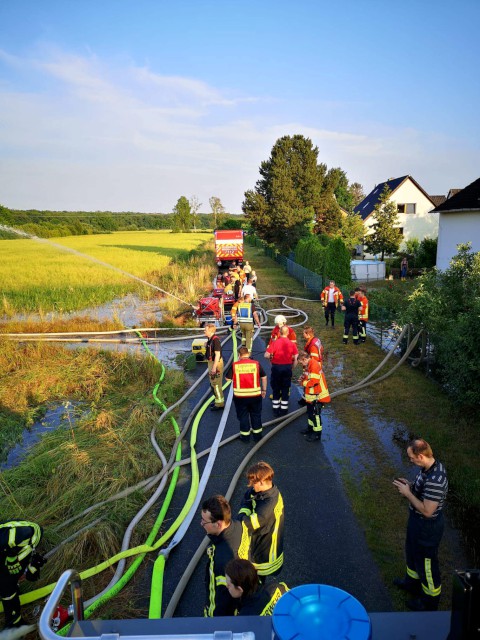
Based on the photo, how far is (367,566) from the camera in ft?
14.8

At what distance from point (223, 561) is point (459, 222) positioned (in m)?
23.2

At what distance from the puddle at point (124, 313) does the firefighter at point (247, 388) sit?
9.01m

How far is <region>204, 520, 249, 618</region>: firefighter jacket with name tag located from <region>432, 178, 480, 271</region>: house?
21.0 m

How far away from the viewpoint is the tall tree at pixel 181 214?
357 feet

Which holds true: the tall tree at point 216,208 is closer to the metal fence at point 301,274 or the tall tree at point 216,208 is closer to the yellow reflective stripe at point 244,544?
the metal fence at point 301,274

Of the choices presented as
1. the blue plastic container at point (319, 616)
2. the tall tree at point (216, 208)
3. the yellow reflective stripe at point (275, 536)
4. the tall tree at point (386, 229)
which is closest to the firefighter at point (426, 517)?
the yellow reflective stripe at point (275, 536)

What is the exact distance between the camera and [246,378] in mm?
6516

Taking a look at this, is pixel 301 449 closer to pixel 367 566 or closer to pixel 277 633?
pixel 367 566

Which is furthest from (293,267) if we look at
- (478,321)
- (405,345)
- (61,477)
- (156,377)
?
(61,477)

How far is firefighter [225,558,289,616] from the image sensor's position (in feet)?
8.31

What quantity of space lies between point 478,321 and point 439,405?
213 cm

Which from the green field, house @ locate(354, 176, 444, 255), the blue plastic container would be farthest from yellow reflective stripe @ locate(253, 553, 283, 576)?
house @ locate(354, 176, 444, 255)

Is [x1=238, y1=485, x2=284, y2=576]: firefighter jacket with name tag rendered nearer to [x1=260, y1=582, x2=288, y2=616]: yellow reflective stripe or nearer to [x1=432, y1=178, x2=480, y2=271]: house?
[x1=260, y1=582, x2=288, y2=616]: yellow reflective stripe

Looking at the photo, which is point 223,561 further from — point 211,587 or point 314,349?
point 314,349
